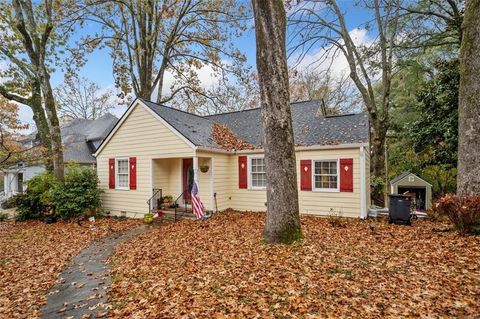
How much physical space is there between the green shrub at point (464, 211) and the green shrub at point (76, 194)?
13583mm

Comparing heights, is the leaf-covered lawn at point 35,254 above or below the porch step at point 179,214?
below

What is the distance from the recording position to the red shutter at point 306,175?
11.0m

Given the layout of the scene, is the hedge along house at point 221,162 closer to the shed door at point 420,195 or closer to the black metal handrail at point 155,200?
the black metal handrail at point 155,200

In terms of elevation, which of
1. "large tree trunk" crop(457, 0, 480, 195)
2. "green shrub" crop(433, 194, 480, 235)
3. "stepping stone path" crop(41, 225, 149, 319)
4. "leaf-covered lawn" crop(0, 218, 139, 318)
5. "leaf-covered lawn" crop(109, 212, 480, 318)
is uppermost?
"large tree trunk" crop(457, 0, 480, 195)

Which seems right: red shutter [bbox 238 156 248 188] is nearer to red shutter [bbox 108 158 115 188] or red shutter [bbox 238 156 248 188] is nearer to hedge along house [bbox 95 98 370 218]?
hedge along house [bbox 95 98 370 218]

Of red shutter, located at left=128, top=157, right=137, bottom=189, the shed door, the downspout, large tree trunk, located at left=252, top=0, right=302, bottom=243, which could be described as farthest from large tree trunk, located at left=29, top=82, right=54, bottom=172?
the shed door

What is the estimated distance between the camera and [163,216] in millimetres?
11602

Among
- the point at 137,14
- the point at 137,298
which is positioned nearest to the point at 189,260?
the point at 137,298

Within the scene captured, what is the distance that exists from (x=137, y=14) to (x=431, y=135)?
1892cm

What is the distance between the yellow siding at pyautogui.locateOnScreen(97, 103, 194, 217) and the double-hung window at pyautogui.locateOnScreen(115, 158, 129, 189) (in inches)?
10.8

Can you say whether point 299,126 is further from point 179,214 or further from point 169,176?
point 179,214

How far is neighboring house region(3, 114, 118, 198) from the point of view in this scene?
2148 cm

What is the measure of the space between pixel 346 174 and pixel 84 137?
2169 cm

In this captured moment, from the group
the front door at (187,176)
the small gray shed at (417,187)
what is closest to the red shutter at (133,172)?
the front door at (187,176)
